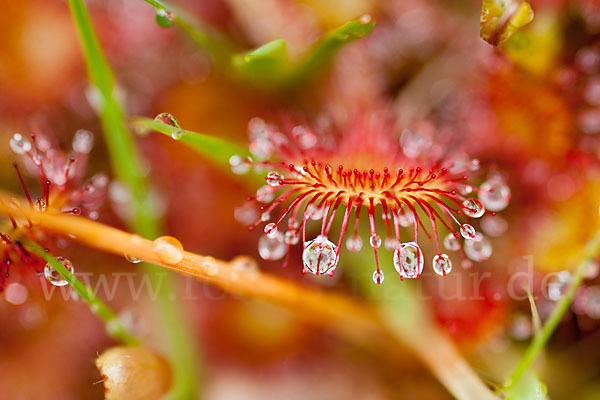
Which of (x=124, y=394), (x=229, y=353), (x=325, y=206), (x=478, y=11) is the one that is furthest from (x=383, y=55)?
(x=124, y=394)

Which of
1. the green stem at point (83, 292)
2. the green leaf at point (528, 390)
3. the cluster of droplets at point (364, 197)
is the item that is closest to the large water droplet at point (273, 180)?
the cluster of droplets at point (364, 197)

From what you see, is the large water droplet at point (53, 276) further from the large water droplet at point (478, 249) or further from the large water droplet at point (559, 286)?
the large water droplet at point (559, 286)

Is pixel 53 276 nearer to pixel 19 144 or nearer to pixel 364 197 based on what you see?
pixel 19 144

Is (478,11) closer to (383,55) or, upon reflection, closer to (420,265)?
(383,55)

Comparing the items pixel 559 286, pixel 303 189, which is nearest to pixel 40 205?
pixel 303 189

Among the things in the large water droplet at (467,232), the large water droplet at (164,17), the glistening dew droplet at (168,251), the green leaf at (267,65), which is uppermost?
the large water droplet at (164,17)

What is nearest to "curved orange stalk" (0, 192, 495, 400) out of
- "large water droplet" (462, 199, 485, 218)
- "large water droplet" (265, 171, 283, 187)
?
"large water droplet" (265, 171, 283, 187)

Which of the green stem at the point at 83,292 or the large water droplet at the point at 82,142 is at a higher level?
the large water droplet at the point at 82,142
